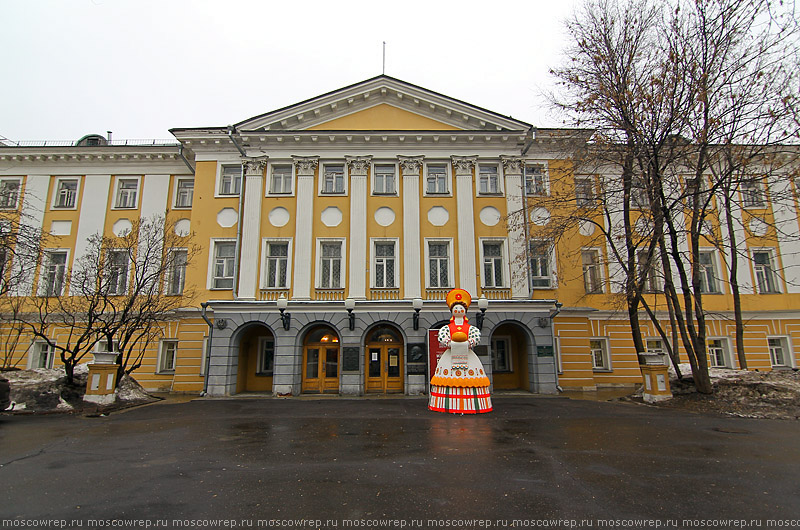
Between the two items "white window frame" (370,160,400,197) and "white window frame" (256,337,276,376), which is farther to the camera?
"white window frame" (370,160,400,197)

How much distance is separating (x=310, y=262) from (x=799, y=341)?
23.5 metres

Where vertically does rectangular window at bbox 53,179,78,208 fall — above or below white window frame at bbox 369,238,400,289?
above

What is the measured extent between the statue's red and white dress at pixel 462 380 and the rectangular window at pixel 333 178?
33.0 feet

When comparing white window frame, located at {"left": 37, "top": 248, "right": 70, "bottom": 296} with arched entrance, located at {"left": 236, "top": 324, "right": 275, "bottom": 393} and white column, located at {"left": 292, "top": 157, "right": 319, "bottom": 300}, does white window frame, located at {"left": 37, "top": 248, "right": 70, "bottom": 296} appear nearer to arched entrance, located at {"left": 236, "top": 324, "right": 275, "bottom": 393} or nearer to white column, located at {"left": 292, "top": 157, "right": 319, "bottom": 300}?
arched entrance, located at {"left": 236, "top": 324, "right": 275, "bottom": 393}

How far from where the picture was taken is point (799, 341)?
20.3m

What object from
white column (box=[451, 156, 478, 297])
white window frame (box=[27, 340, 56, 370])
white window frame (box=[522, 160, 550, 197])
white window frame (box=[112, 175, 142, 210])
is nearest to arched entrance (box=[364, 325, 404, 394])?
white column (box=[451, 156, 478, 297])

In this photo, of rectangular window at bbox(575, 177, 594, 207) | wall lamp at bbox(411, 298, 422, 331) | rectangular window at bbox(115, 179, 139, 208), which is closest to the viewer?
rectangular window at bbox(575, 177, 594, 207)

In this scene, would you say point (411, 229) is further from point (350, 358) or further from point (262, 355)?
point (262, 355)

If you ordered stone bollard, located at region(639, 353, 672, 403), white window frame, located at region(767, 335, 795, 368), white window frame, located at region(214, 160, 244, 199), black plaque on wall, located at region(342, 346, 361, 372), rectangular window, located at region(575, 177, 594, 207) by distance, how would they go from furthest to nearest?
white window frame, located at region(767, 335, 795, 368), white window frame, located at region(214, 160, 244, 199), black plaque on wall, located at region(342, 346, 361, 372), rectangular window, located at region(575, 177, 594, 207), stone bollard, located at region(639, 353, 672, 403)

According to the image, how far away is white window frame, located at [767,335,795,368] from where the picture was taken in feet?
66.0

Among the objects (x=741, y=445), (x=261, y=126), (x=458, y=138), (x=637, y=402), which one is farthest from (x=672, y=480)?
(x=261, y=126)

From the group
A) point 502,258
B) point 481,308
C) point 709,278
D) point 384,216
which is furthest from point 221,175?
point 709,278

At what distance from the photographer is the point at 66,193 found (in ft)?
70.8

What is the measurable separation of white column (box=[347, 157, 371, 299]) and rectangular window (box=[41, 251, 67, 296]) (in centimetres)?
1381
